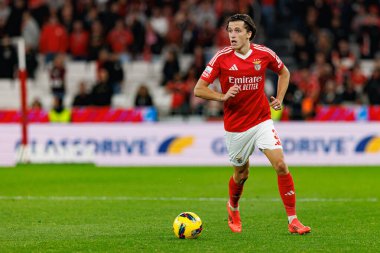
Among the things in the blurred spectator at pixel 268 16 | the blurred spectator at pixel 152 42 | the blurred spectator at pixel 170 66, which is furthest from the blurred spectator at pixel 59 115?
the blurred spectator at pixel 268 16

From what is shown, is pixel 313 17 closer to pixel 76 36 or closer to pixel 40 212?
pixel 76 36

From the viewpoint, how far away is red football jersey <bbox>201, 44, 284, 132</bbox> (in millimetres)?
11102

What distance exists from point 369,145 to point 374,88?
3954mm

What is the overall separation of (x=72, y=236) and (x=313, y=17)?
62.7ft

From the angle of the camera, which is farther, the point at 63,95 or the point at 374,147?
the point at 63,95

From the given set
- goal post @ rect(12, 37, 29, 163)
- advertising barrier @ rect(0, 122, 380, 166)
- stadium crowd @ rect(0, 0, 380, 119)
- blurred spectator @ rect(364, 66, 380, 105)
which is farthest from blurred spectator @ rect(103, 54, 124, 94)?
blurred spectator @ rect(364, 66, 380, 105)

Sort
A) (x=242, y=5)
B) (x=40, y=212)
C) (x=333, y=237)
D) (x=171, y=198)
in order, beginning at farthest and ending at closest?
(x=242, y=5) → (x=171, y=198) → (x=40, y=212) → (x=333, y=237)

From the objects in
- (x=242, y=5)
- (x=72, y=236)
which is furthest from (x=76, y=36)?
(x=72, y=236)

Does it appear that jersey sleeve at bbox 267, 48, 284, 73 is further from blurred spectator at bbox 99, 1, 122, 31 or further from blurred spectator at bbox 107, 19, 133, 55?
blurred spectator at bbox 99, 1, 122, 31

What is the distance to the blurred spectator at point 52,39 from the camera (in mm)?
28500

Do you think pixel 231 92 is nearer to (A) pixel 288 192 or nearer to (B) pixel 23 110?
(A) pixel 288 192

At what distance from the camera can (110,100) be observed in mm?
26016

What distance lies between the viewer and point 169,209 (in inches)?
541

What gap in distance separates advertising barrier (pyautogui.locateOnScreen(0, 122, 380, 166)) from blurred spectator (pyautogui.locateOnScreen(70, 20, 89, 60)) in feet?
21.8
